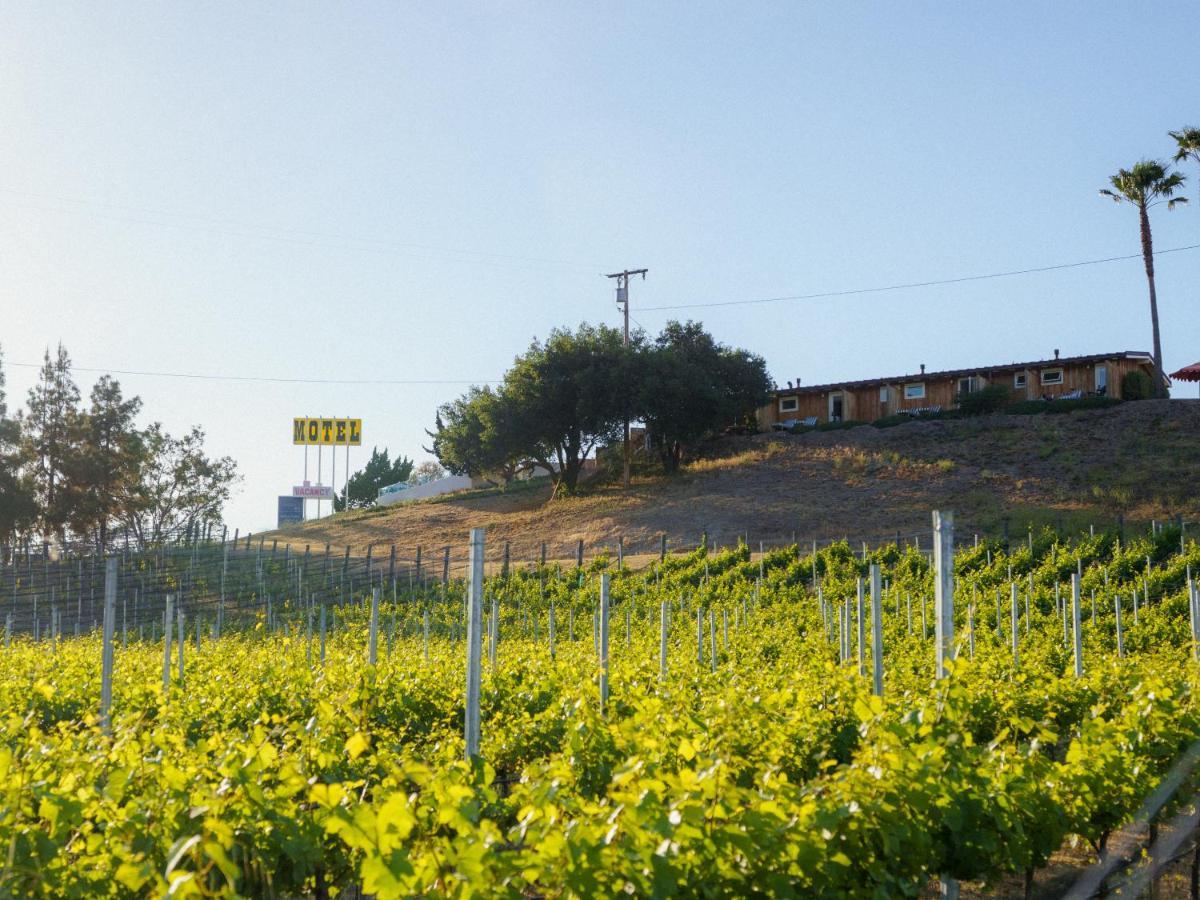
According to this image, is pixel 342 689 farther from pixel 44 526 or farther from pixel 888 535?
pixel 44 526

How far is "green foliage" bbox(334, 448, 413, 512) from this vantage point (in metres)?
74.6

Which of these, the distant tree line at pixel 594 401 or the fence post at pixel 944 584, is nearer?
the fence post at pixel 944 584

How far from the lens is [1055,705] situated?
7625 millimetres

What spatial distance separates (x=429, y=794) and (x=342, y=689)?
408 cm

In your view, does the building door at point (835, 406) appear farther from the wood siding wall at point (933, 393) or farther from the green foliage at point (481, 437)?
the green foliage at point (481, 437)

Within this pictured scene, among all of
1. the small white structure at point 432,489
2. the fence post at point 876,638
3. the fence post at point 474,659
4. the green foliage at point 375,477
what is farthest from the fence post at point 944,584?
the green foliage at point 375,477

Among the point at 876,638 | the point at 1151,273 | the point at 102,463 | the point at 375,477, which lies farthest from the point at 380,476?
the point at 876,638

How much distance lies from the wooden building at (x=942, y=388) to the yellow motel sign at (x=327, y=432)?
2237cm

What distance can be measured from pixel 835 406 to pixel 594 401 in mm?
10789

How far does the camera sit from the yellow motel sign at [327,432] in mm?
57781

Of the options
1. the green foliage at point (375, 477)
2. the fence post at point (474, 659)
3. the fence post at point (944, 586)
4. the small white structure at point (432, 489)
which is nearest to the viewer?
the fence post at point (474, 659)

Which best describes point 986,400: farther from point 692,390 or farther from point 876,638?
point 876,638

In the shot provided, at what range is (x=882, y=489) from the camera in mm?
35844

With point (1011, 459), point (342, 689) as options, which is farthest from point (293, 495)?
point (342, 689)
